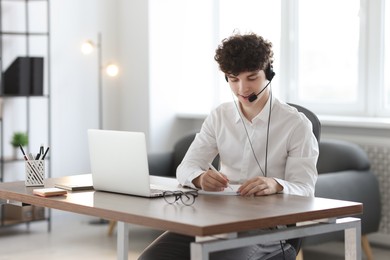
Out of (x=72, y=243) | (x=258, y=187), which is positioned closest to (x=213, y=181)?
(x=258, y=187)

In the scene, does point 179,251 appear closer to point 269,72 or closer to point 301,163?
point 301,163

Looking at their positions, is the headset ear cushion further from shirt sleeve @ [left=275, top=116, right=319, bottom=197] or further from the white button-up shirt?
shirt sleeve @ [left=275, top=116, right=319, bottom=197]

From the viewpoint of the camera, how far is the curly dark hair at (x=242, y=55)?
291cm

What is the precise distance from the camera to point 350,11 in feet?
Answer: 17.5

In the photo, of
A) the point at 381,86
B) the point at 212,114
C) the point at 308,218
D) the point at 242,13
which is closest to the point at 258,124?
the point at 212,114

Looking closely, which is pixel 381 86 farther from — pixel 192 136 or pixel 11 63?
pixel 11 63

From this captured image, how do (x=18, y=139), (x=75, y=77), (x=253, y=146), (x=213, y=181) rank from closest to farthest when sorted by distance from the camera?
(x=213, y=181) < (x=253, y=146) < (x=18, y=139) < (x=75, y=77)

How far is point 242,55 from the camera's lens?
2906 mm

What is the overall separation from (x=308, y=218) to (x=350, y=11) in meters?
3.22

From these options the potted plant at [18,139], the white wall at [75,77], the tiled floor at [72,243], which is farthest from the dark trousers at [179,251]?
the white wall at [75,77]

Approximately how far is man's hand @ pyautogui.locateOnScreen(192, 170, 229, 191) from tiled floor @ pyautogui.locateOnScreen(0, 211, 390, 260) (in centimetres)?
226

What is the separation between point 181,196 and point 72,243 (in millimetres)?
2880

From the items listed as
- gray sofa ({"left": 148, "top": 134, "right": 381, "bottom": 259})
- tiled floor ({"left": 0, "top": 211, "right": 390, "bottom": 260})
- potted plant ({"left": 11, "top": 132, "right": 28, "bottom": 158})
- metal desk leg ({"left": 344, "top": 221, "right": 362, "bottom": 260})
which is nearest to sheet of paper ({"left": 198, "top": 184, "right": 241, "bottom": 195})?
metal desk leg ({"left": 344, "top": 221, "right": 362, "bottom": 260})

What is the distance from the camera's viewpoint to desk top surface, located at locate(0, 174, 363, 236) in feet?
7.20
